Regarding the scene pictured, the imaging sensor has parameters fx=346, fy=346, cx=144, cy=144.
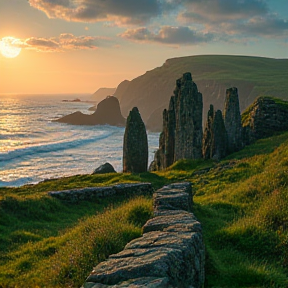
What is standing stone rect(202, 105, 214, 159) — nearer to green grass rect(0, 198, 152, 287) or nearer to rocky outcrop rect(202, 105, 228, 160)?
rocky outcrop rect(202, 105, 228, 160)

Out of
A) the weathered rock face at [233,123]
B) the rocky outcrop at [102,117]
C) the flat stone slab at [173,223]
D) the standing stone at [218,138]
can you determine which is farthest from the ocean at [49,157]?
the rocky outcrop at [102,117]

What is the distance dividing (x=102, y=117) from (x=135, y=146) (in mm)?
124756

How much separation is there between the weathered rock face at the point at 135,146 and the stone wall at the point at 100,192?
12.3m

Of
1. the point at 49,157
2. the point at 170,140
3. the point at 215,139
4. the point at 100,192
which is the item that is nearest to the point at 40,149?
the point at 49,157

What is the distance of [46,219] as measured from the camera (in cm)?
1670

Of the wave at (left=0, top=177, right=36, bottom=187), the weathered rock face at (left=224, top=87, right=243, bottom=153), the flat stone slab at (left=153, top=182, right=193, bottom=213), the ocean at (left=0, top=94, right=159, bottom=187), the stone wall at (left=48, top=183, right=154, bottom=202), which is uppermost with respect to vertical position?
the weathered rock face at (left=224, top=87, right=243, bottom=153)

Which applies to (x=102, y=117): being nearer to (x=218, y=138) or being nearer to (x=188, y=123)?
(x=188, y=123)

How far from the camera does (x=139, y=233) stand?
369 inches

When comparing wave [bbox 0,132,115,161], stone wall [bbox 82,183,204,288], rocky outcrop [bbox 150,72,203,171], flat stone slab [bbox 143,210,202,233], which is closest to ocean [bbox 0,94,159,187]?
wave [bbox 0,132,115,161]

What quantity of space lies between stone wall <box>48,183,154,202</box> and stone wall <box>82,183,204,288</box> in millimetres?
11945

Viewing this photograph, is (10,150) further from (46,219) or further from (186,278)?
(186,278)

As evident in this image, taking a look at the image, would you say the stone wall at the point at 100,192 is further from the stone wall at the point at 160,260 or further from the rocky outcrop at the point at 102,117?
the rocky outcrop at the point at 102,117

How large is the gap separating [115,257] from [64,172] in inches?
1991

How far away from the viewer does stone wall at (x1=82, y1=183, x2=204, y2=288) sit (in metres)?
5.70
